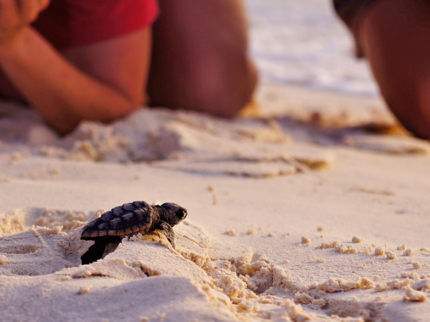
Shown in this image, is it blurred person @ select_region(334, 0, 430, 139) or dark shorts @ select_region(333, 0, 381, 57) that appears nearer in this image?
blurred person @ select_region(334, 0, 430, 139)

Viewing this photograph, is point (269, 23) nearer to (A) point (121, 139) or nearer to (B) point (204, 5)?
(B) point (204, 5)

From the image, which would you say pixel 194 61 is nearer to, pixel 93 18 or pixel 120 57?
pixel 120 57

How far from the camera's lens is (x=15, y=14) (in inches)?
60.4

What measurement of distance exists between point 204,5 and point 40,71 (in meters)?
→ 1.10

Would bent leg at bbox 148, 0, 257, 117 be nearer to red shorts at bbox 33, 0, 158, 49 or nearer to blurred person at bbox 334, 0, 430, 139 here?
red shorts at bbox 33, 0, 158, 49

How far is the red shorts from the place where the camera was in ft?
6.32

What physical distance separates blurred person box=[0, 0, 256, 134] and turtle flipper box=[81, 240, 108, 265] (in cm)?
111

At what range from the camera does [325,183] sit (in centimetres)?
147

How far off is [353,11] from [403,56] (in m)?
0.43

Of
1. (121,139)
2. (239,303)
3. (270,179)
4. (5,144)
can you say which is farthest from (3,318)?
(5,144)

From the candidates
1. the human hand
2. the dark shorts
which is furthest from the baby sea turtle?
the dark shorts

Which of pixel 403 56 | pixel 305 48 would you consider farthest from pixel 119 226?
pixel 305 48

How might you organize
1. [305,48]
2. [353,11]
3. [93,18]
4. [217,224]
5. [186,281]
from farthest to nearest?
1. [305,48]
2. [353,11]
3. [93,18]
4. [217,224]
5. [186,281]

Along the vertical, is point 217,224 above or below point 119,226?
below
